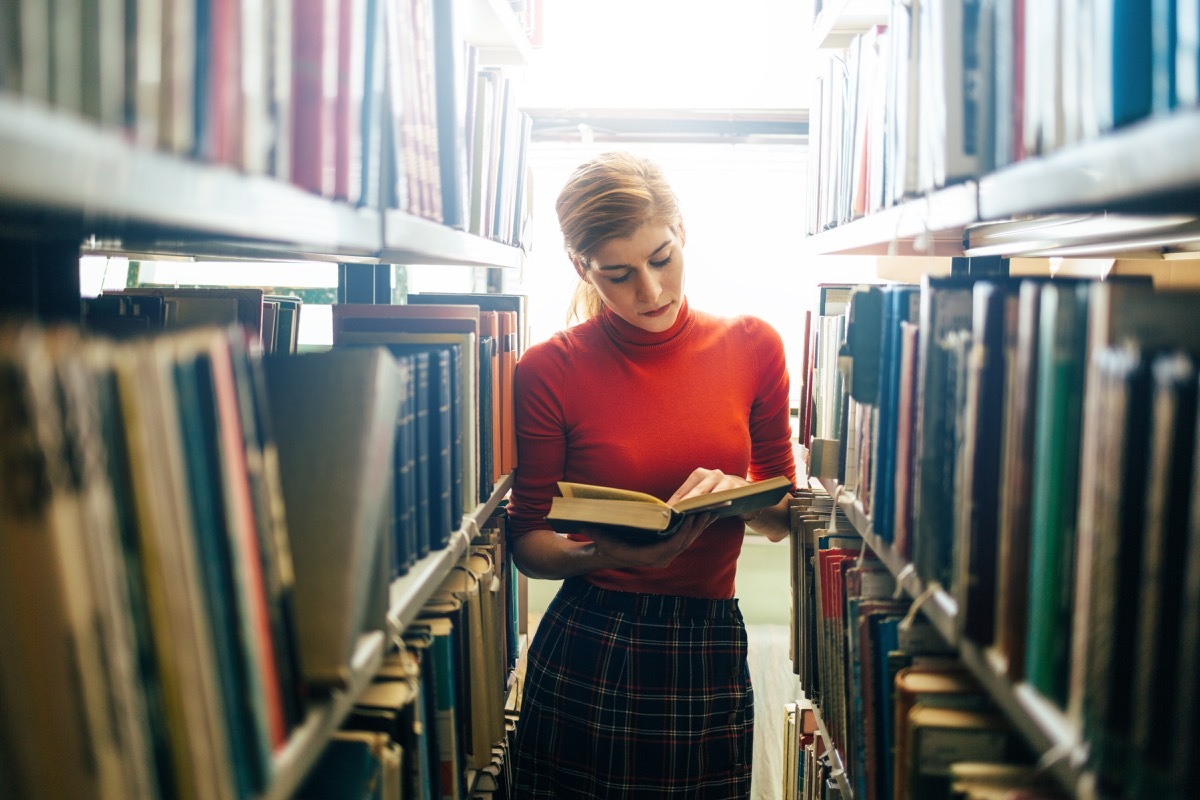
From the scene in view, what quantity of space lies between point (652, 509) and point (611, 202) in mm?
582

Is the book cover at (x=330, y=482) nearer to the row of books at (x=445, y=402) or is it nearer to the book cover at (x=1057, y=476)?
the row of books at (x=445, y=402)

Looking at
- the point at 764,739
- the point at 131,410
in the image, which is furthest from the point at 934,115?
the point at 764,739

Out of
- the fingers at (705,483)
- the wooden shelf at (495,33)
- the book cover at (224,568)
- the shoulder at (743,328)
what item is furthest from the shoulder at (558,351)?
the book cover at (224,568)

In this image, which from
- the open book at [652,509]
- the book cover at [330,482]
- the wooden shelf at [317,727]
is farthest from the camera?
the open book at [652,509]

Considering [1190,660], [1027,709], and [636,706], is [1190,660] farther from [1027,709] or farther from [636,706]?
[636,706]

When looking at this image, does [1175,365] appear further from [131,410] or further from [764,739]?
[764,739]

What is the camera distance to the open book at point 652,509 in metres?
1.14

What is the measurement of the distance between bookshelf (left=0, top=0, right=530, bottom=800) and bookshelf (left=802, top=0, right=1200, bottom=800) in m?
0.52

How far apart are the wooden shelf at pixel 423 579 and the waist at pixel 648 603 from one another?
10.9 inches

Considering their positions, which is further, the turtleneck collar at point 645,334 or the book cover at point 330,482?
the turtleneck collar at point 645,334

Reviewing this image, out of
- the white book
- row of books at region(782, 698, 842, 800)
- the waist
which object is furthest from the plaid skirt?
the white book

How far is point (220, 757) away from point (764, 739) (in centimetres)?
259

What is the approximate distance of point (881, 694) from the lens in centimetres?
100

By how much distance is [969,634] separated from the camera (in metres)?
0.70
